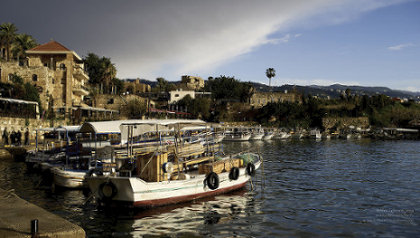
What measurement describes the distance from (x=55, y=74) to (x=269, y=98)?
63.9m

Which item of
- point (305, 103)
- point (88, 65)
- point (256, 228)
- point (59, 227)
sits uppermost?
point (88, 65)

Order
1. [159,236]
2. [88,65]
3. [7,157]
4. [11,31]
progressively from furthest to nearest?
[88,65], [11,31], [7,157], [159,236]

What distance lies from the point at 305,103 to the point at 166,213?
92.3 m

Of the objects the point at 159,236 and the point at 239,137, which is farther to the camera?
the point at 239,137

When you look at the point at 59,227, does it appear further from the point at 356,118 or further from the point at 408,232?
the point at 356,118

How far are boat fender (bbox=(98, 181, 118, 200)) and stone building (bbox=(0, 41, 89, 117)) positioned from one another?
157 ft

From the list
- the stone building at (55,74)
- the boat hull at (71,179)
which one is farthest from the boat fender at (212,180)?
the stone building at (55,74)

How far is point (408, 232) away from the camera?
14.1 m

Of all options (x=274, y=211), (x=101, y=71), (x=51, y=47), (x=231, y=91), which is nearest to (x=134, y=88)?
(x=101, y=71)

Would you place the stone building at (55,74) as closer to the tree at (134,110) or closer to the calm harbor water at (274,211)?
the tree at (134,110)

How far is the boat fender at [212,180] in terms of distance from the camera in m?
18.5

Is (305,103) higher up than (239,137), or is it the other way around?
(305,103)

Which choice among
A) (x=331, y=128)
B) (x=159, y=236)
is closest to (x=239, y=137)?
(x=331, y=128)

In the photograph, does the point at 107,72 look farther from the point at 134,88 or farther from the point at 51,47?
the point at 134,88
